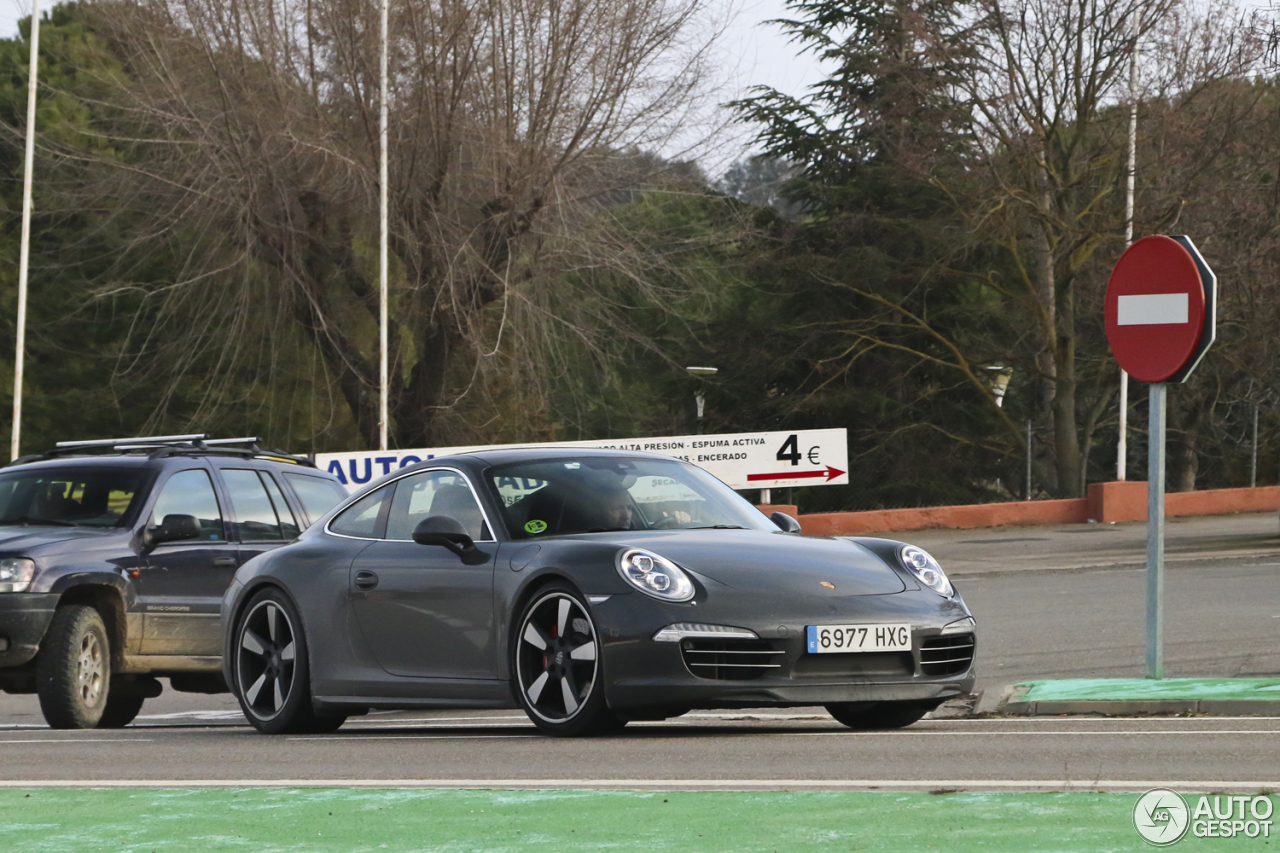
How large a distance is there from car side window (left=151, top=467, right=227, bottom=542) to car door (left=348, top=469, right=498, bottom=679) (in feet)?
10.6

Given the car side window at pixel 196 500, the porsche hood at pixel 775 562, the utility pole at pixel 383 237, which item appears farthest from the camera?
the utility pole at pixel 383 237

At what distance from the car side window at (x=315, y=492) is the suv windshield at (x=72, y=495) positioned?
1333 mm

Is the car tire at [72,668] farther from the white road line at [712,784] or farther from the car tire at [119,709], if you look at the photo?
the white road line at [712,784]

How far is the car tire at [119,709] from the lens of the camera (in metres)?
11.9

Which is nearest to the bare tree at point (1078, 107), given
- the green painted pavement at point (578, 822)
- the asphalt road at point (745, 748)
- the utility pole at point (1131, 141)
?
the utility pole at point (1131, 141)

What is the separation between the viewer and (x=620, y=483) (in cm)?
912

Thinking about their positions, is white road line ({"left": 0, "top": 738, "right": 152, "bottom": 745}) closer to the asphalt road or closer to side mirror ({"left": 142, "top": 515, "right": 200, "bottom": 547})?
the asphalt road

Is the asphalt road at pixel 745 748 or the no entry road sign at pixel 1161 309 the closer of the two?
the asphalt road at pixel 745 748

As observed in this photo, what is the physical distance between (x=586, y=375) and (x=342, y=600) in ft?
92.4

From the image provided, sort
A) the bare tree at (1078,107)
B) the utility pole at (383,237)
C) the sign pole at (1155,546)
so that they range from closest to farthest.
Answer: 1. the sign pole at (1155,546)
2. the utility pole at (383,237)
3. the bare tree at (1078,107)

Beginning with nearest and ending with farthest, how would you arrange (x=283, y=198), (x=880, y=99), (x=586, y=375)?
(x=283, y=198), (x=586, y=375), (x=880, y=99)

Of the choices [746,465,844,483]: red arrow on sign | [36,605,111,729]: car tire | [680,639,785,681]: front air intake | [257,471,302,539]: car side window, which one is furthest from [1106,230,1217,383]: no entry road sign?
[746,465,844,483]: red arrow on sign

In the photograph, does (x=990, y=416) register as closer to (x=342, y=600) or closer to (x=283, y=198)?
(x=283, y=198)

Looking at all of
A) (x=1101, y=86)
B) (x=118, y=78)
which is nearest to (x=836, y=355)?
(x=1101, y=86)
